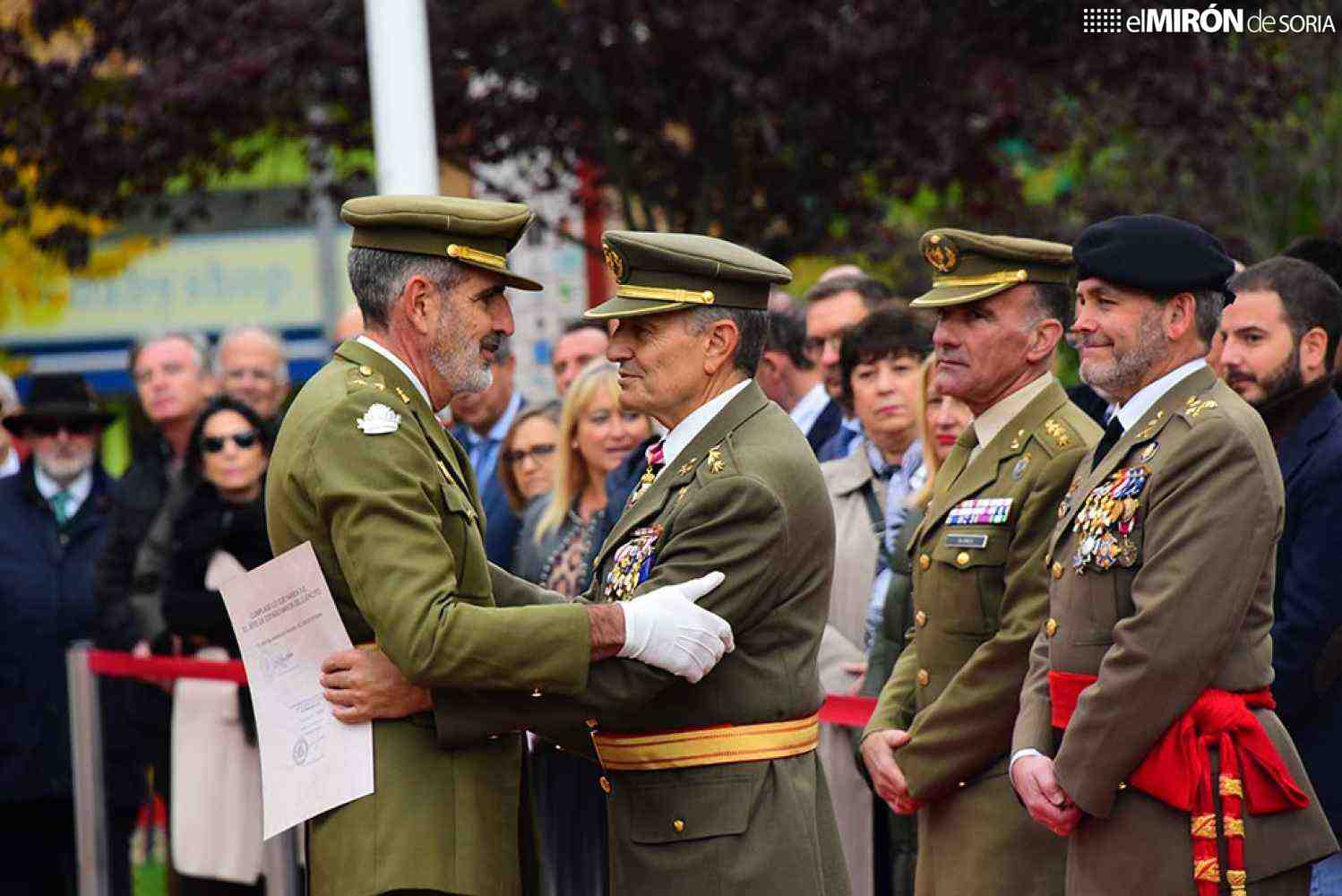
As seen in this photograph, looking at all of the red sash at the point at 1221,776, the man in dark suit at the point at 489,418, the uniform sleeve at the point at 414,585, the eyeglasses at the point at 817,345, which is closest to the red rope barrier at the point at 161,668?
the man in dark suit at the point at 489,418

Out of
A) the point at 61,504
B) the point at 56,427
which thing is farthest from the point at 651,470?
the point at 56,427

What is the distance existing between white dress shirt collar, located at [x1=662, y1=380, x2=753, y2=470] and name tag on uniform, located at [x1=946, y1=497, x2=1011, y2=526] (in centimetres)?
74

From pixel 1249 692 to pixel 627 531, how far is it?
4.42 ft

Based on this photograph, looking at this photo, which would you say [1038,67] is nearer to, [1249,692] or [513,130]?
[513,130]

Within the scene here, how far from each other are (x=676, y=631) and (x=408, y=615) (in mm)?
530

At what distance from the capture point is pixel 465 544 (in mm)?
4273

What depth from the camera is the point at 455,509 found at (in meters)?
4.23

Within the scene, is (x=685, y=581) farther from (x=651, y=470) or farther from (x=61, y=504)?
(x=61, y=504)

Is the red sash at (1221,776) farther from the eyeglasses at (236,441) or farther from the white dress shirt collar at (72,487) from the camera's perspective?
the white dress shirt collar at (72,487)

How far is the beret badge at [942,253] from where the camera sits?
5.08 meters

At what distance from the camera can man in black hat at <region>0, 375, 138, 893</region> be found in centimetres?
789

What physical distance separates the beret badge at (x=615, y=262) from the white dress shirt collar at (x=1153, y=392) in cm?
114

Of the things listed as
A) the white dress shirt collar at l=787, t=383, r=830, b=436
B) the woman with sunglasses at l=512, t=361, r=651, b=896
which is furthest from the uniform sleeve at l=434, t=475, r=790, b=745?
the white dress shirt collar at l=787, t=383, r=830, b=436

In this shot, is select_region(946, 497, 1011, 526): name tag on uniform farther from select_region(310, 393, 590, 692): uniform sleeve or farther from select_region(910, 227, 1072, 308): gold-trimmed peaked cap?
select_region(310, 393, 590, 692): uniform sleeve
